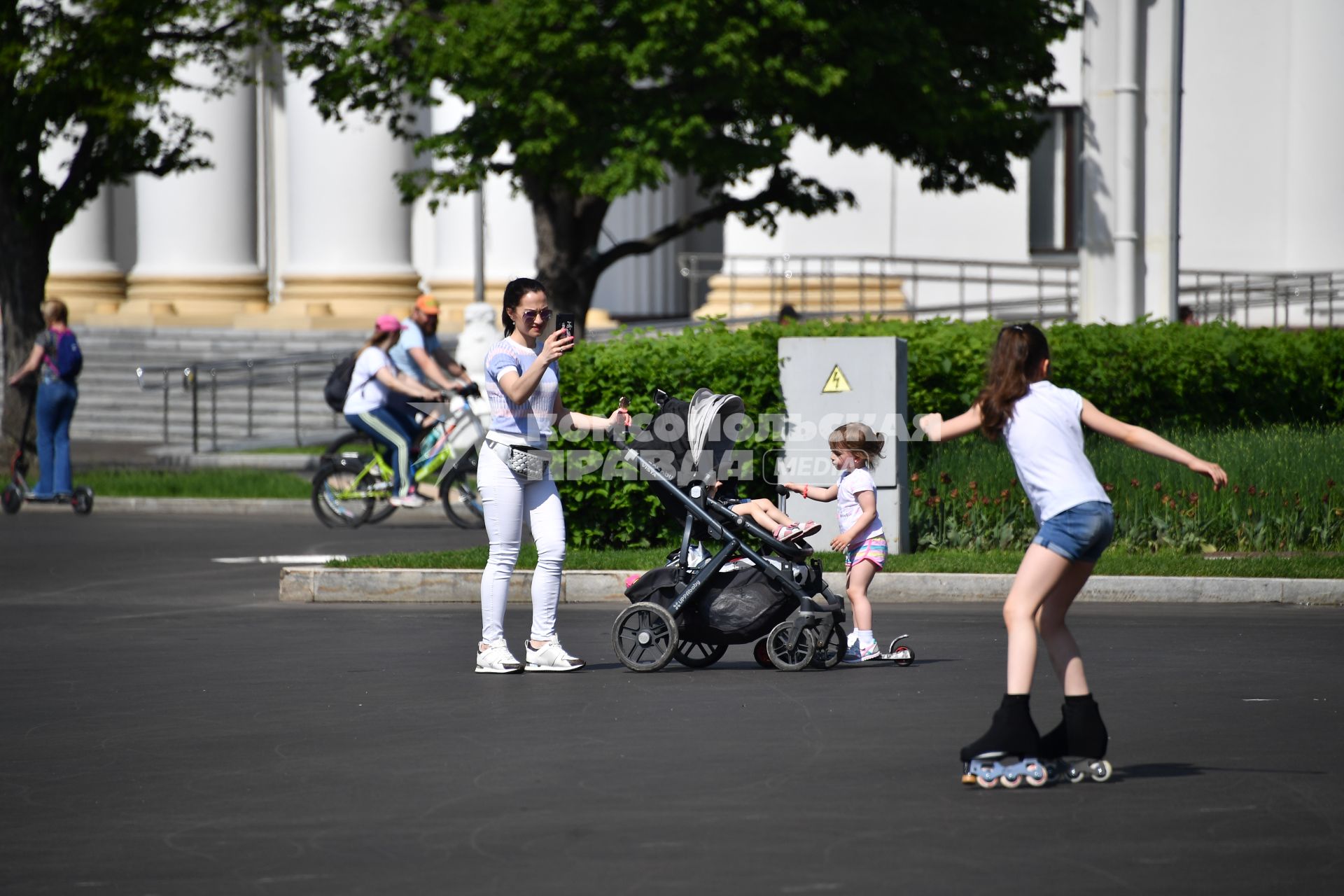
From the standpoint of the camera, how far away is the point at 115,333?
3347cm

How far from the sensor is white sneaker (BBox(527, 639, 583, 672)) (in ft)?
30.2

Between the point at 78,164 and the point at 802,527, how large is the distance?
49.9ft

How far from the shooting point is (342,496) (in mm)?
17000

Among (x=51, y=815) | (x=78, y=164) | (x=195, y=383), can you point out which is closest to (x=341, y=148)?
(x=195, y=383)

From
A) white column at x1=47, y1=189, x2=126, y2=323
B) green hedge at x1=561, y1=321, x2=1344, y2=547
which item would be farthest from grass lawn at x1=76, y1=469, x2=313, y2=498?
white column at x1=47, y1=189, x2=126, y2=323

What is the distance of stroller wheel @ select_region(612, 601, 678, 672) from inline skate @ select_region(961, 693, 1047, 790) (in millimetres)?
2768

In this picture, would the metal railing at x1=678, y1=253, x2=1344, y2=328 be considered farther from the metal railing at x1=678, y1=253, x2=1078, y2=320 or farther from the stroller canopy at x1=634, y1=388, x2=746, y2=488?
the stroller canopy at x1=634, y1=388, x2=746, y2=488

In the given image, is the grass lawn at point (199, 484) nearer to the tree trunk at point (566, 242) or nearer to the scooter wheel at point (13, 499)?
the scooter wheel at point (13, 499)

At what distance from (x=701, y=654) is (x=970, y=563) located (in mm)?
3537

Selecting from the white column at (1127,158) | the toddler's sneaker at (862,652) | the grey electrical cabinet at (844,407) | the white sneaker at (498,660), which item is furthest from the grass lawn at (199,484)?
the toddler's sneaker at (862,652)

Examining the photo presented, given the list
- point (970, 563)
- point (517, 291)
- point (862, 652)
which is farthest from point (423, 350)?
point (862, 652)

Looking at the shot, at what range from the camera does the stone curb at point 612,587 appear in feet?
39.5

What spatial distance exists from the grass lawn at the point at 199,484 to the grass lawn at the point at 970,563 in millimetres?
5998

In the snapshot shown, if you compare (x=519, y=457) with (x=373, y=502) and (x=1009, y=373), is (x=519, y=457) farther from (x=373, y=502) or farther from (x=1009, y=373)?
(x=373, y=502)
